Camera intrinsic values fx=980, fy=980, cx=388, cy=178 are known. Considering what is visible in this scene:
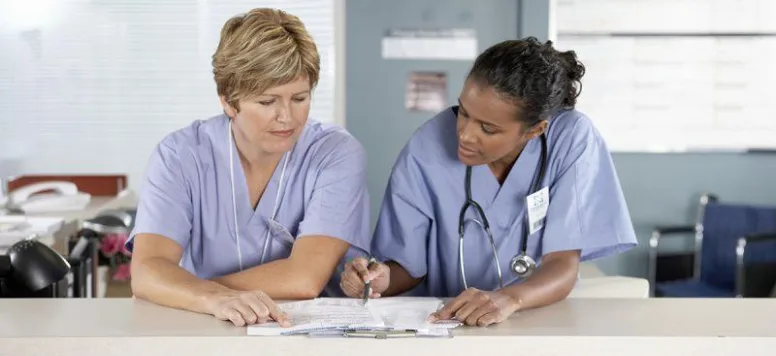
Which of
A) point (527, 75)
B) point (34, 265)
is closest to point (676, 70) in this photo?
point (527, 75)

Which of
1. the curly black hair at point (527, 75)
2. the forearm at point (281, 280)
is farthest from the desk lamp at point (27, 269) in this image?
the curly black hair at point (527, 75)

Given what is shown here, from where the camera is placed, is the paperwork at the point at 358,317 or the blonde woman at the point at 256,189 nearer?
the paperwork at the point at 358,317

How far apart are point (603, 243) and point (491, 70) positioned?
41 cm

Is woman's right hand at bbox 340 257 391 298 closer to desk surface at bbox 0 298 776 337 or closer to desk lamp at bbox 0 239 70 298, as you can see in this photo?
desk surface at bbox 0 298 776 337

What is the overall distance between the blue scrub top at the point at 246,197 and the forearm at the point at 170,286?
13cm

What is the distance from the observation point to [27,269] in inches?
69.4

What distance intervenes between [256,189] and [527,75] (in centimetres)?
59

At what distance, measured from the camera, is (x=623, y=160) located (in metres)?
4.81

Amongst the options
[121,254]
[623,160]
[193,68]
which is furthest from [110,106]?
[623,160]

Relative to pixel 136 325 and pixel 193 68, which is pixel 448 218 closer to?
pixel 136 325

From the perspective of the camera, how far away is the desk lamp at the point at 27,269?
176 centimetres

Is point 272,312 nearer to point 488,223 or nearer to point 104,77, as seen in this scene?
point 488,223

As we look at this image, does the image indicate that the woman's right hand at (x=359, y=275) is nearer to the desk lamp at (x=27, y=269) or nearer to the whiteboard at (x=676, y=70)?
the desk lamp at (x=27, y=269)

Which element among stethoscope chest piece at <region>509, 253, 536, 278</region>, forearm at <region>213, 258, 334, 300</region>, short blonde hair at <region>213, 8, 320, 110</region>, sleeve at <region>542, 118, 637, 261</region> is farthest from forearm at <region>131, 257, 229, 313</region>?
sleeve at <region>542, 118, 637, 261</region>
